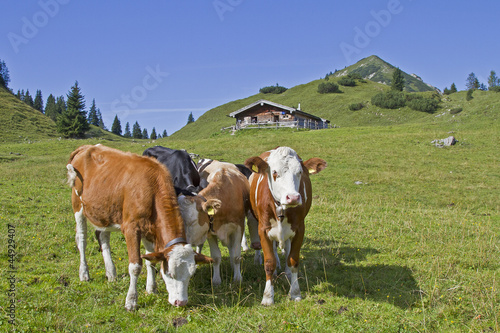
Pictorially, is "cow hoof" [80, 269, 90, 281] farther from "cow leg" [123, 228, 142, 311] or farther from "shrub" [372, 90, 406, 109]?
"shrub" [372, 90, 406, 109]

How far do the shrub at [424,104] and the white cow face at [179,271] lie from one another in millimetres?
69569

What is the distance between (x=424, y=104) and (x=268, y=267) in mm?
68826

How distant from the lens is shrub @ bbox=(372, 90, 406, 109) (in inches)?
2734

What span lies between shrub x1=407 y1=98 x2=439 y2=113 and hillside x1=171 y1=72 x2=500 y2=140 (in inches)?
45.2

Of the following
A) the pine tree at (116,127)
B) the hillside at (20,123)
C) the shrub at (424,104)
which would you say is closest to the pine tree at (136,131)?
the pine tree at (116,127)

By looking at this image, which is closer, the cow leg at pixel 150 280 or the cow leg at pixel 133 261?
the cow leg at pixel 133 261

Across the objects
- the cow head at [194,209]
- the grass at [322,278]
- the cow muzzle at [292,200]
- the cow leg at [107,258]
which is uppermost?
the cow muzzle at [292,200]

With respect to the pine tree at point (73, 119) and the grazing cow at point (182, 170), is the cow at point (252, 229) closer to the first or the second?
the grazing cow at point (182, 170)

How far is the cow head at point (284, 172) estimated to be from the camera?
5.30m

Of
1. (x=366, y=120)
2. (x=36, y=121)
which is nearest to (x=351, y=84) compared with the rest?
(x=366, y=120)

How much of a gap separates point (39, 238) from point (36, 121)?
72.4 metres

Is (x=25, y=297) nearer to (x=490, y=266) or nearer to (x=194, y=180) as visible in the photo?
(x=194, y=180)

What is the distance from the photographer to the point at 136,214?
546 centimetres

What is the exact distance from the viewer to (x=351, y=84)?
90.9 metres
